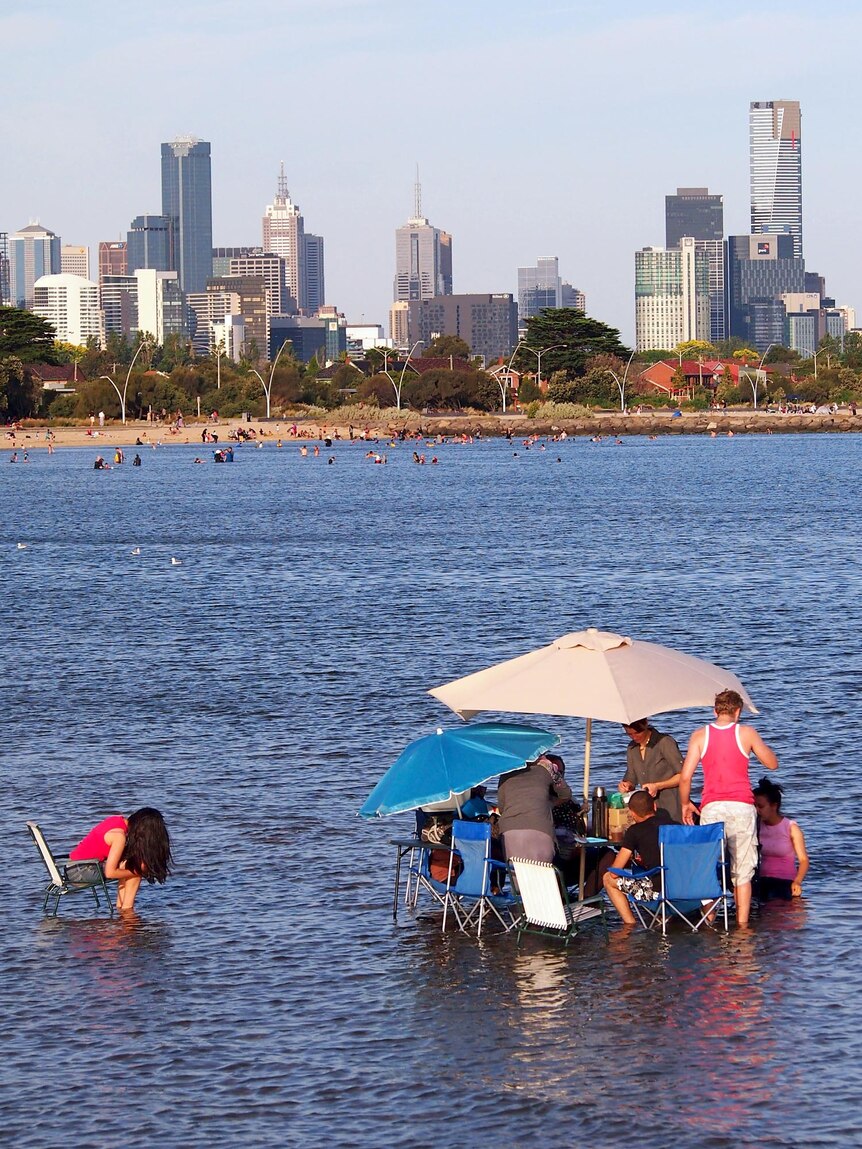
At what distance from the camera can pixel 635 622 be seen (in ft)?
119

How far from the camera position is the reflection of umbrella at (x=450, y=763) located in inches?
531

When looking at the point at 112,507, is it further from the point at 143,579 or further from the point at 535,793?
the point at 535,793

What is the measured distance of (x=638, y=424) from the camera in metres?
189

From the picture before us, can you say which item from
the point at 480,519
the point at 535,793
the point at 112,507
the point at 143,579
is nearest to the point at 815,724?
the point at 535,793

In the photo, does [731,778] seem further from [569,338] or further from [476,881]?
[569,338]

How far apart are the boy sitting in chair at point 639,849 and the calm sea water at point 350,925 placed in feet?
1.25

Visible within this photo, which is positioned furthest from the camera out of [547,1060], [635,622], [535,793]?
[635,622]

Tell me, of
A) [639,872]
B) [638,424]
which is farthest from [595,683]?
[638,424]

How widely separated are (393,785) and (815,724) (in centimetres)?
1047

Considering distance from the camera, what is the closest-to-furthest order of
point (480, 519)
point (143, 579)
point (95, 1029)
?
point (95, 1029), point (143, 579), point (480, 519)

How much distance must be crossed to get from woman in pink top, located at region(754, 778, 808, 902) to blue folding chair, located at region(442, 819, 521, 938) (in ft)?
6.91

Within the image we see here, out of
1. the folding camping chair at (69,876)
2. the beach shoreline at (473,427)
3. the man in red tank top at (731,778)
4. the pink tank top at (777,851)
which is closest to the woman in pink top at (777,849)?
the pink tank top at (777,851)

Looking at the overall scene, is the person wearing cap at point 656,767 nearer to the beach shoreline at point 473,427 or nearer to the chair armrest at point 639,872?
the chair armrest at point 639,872

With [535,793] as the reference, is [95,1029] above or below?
below
